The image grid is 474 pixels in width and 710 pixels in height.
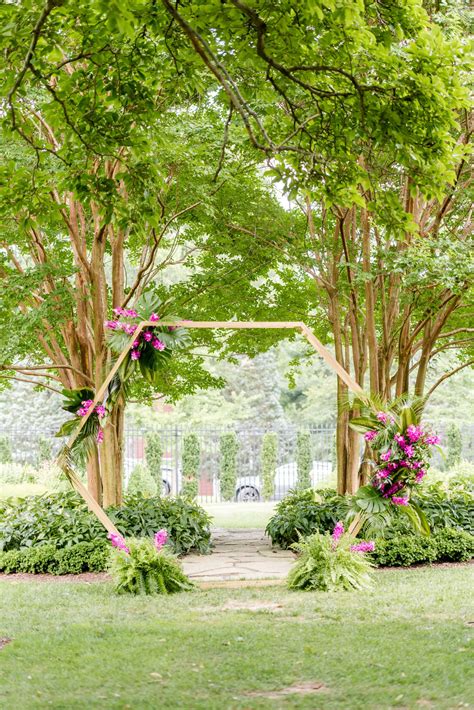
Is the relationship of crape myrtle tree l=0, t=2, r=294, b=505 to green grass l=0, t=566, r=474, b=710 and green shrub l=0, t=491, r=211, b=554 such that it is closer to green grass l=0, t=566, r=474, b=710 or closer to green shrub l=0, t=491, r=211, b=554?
green shrub l=0, t=491, r=211, b=554

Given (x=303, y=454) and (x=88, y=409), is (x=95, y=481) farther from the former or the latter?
(x=303, y=454)

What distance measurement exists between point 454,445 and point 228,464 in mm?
6493

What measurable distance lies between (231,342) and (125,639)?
7.12 meters

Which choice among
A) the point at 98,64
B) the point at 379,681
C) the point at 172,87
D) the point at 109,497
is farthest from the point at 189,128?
the point at 379,681

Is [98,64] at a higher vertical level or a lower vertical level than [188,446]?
higher

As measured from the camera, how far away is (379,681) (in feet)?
15.2

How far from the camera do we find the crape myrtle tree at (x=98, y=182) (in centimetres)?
558

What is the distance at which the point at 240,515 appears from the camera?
54.6 feet

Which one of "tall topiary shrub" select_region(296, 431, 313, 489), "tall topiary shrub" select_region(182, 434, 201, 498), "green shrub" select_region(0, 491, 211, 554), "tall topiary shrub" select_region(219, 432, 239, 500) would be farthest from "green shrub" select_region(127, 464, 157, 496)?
"green shrub" select_region(0, 491, 211, 554)

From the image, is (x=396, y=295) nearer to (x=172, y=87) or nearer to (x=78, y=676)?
(x=172, y=87)

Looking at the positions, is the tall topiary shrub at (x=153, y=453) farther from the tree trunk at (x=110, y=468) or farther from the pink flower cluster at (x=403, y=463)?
the pink flower cluster at (x=403, y=463)

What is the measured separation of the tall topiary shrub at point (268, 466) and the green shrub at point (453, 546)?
13923 millimetres

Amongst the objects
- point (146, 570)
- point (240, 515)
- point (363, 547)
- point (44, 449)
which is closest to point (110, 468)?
point (146, 570)

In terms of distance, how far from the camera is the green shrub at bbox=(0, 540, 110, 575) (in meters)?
8.66
